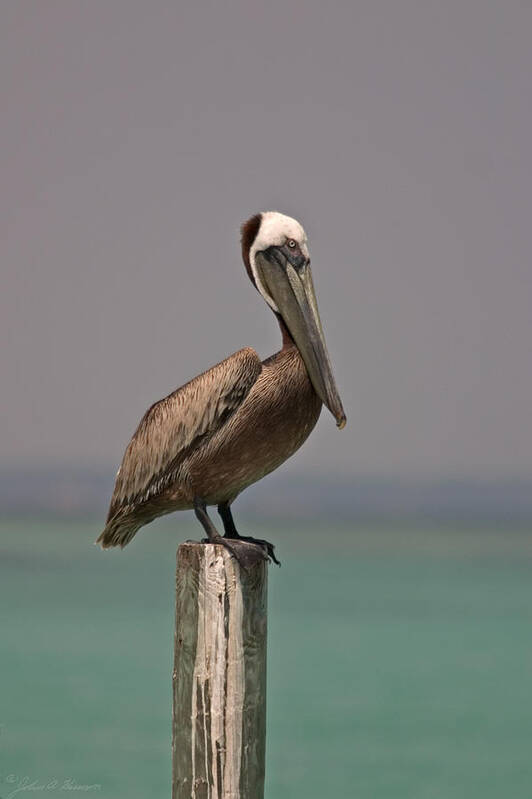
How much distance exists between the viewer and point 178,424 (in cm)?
458

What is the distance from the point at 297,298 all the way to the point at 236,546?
3.29 ft

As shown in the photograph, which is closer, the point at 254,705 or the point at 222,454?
the point at 254,705

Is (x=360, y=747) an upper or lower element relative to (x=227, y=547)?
lower

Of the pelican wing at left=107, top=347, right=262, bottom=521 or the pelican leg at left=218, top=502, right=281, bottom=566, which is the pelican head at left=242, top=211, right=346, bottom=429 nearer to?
the pelican wing at left=107, top=347, right=262, bottom=521

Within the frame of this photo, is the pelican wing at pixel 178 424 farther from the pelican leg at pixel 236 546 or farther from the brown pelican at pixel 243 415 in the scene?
the pelican leg at pixel 236 546

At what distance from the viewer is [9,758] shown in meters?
10.0

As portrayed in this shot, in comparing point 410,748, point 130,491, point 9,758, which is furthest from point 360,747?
point 130,491

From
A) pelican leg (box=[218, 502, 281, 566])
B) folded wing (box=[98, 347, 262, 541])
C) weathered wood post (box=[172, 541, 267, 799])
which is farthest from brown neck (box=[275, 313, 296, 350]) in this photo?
weathered wood post (box=[172, 541, 267, 799])

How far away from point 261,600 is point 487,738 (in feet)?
27.3

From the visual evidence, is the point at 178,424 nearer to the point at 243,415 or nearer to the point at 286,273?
the point at 243,415

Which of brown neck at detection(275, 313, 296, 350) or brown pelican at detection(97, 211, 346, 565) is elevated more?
brown neck at detection(275, 313, 296, 350)

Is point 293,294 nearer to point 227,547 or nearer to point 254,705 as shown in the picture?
point 227,547

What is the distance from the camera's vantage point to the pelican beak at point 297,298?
14.8 ft

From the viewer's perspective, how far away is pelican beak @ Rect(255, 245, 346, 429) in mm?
4504
